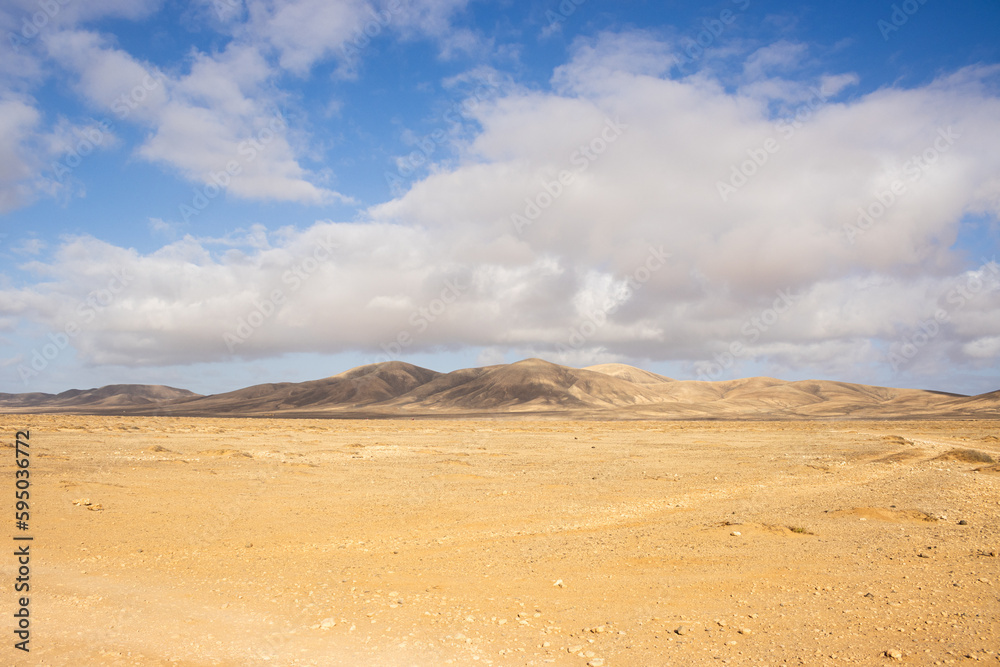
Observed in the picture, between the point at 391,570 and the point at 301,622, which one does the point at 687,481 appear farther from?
the point at 301,622

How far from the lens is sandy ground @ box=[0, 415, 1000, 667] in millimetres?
6367

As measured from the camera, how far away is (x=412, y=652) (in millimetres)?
6309

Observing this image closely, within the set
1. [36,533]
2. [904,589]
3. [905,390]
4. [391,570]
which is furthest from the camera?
[905,390]

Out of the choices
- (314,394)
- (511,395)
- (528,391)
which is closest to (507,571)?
(511,395)

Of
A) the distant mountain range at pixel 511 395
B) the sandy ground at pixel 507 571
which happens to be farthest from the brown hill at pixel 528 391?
the sandy ground at pixel 507 571

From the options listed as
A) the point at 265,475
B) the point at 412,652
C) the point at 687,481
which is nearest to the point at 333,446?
the point at 265,475

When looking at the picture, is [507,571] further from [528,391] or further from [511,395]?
[528,391]

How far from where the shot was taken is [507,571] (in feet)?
30.1

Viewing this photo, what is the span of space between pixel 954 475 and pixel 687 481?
28.8ft

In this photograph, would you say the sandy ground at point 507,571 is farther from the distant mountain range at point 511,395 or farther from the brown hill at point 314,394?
the brown hill at point 314,394

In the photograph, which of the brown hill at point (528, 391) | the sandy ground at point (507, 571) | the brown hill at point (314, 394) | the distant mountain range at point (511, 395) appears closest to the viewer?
the sandy ground at point (507, 571)

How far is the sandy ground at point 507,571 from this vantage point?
251 inches

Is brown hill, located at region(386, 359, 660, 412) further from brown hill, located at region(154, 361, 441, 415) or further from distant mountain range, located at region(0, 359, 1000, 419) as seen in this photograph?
brown hill, located at region(154, 361, 441, 415)

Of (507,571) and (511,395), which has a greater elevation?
(511,395)
